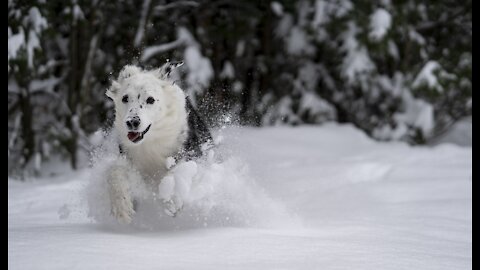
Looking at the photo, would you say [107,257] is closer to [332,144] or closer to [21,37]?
[21,37]

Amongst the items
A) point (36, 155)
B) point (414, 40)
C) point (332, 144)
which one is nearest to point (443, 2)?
point (414, 40)

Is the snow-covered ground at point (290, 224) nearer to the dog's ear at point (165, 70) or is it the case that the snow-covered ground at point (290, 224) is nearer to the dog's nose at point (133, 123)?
the dog's nose at point (133, 123)

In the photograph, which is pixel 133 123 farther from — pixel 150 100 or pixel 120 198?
pixel 120 198

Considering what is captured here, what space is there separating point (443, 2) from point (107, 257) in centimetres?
1188

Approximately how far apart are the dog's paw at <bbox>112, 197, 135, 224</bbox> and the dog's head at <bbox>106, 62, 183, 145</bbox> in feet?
1.24

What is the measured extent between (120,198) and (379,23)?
8.68m

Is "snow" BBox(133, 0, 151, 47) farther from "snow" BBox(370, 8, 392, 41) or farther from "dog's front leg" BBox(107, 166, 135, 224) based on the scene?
"dog's front leg" BBox(107, 166, 135, 224)

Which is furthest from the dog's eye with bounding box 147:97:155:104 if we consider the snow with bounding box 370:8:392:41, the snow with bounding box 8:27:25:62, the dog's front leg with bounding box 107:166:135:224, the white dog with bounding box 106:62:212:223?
the snow with bounding box 370:8:392:41

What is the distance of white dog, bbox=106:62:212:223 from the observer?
170 inches

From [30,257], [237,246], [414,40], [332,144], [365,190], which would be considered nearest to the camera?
[30,257]

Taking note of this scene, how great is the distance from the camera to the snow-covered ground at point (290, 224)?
3.29 metres

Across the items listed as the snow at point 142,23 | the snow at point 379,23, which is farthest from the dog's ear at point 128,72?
the snow at point 379,23

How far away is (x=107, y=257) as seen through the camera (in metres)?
3.19

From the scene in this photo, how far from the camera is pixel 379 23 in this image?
11867 mm
